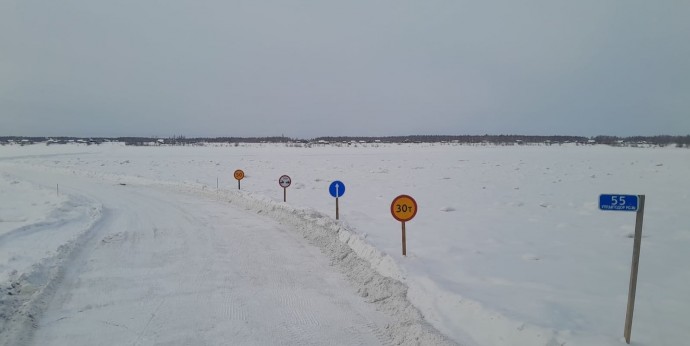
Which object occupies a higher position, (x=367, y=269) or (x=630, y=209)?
(x=630, y=209)

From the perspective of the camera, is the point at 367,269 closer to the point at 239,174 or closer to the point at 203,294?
the point at 203,294

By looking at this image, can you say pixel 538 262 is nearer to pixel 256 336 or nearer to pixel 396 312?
pixel 396 312

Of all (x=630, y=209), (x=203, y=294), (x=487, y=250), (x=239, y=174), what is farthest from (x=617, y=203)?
(x=239, y=174)

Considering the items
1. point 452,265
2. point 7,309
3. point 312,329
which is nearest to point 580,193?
point 452,265

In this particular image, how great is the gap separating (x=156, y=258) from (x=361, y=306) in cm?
448

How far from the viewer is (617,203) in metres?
4.29

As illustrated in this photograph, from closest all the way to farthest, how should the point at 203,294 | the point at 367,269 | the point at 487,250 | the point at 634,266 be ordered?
the point at 634,266
the point at 203,294
the point at 367,269
the point at 487,250

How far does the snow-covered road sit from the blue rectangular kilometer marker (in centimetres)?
284

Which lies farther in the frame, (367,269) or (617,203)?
(367,269)

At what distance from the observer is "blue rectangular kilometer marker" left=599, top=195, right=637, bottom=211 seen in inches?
167

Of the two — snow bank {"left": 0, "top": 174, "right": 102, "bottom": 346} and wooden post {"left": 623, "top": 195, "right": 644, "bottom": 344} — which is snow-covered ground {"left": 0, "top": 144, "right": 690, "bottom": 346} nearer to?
snow bank {"left": 0, "top": 174, "right": 102, "bottom": 346}

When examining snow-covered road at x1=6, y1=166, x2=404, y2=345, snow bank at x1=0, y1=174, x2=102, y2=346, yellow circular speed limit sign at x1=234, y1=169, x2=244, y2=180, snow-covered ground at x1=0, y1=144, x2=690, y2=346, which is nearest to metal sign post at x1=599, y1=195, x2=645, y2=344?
snow-covered ground at x1=0, y1=144, x2=690, y2=346

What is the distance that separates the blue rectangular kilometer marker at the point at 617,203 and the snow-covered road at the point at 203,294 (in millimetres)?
2840

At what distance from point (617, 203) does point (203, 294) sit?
5479 millimetres
